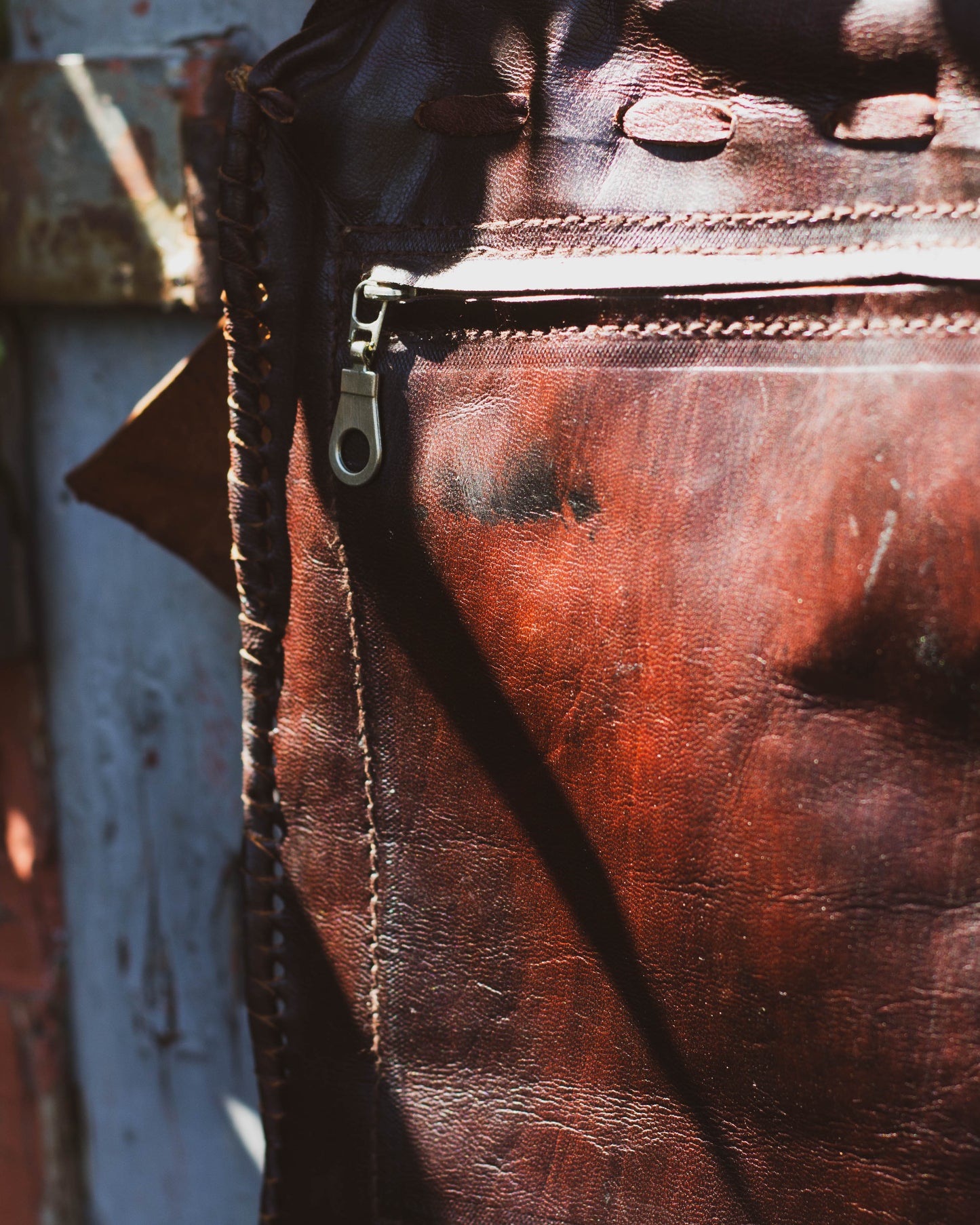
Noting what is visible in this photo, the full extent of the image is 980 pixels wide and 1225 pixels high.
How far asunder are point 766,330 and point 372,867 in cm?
39

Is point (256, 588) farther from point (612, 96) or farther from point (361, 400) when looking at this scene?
point (612, 96)

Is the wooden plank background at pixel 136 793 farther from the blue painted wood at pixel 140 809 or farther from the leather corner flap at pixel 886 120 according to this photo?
the leather corner flap at pixel 886 120

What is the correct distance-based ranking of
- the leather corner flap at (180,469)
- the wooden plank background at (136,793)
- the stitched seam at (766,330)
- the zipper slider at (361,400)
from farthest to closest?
the wooden plank background at (136,793) → the leather corner flap at (180,469) → the zipper slider at (361,400) → the stitched seam at (766,330)

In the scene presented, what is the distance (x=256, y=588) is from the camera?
0.66 m

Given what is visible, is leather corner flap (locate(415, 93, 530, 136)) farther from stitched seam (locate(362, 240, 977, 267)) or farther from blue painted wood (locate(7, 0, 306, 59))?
blue painted wood (locate(7, 0, 306, 59))

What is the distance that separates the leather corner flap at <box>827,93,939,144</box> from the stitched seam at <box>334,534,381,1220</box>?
0.36 m

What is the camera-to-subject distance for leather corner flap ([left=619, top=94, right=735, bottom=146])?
541mm

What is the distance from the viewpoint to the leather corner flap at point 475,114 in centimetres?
58

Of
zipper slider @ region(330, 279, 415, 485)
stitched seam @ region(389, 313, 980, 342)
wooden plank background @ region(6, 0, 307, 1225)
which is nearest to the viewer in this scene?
stitched seam @ region(389, 313, 980, 342)

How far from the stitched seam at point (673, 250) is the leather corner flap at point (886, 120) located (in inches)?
2.1

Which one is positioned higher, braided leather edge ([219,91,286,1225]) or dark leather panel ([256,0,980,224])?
dark leather panel ([256,0,980,224])

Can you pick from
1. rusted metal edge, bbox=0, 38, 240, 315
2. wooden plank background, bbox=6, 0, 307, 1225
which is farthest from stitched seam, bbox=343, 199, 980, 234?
wooden plank background, bbox=6, 0, 307, 1225

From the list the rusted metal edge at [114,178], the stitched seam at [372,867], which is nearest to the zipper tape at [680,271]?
the stitched seam at [372,867]

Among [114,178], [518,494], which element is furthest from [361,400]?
[114,178]
